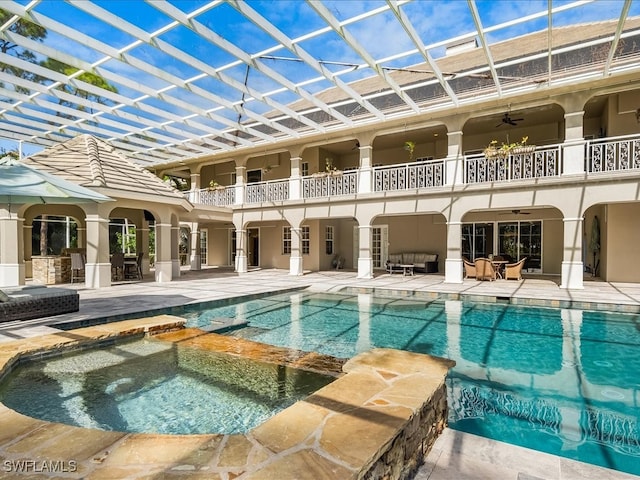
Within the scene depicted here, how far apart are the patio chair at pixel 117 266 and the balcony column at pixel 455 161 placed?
11.7 m

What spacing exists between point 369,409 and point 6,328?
6.09m

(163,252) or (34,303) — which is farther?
(163,252)

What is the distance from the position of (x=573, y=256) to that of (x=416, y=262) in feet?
20.9

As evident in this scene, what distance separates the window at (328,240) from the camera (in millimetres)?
18750

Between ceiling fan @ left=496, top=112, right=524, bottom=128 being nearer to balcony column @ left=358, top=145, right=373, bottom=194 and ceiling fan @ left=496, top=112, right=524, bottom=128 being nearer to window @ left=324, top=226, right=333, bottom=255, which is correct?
balcony column @ left=358, top=145, right=373, bottom=194

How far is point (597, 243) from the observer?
527 inches

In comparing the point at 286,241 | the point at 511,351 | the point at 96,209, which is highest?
the point at 96,209

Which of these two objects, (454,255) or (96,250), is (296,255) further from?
(96,250)

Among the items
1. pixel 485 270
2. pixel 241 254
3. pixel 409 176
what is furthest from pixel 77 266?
pixel 485 270

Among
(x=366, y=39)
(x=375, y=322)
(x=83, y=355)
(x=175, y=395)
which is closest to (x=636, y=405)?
(x=375, y=322)

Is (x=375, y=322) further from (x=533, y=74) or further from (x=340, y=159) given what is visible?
(x=340, y=159)

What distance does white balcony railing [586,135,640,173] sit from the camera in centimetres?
1026

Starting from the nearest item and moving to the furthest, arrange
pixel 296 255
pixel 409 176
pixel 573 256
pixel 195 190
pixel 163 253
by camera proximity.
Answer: pixel 573 256, pixel 163 253, pixel 409 176, pixel 296 255, pixel 195 190

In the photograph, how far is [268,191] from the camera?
1708 cm
